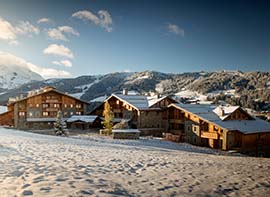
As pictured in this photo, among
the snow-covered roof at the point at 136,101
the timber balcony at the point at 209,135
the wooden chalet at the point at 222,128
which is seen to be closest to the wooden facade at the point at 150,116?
the snow-covered roof at the point at 136,101

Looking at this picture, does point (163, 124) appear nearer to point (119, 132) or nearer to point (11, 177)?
point (119, 132)

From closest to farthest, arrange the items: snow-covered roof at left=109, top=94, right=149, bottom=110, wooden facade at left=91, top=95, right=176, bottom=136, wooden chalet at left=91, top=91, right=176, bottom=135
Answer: wooden facade at left=91, top=95, right=176, bottom=136 < wooden chalet at left=91, top=91, right=176, bottom=135 < snow-covered roof at left=109, top=94, right=149, bottom=110

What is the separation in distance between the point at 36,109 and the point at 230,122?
40.7m

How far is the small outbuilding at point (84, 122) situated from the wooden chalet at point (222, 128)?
20109mm

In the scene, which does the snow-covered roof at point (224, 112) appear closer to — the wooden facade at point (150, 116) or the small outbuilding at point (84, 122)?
the wooden facade at point (150, 116)

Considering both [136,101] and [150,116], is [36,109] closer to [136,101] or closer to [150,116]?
[136,101]

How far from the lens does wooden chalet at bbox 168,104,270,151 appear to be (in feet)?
135

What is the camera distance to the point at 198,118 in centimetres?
4441

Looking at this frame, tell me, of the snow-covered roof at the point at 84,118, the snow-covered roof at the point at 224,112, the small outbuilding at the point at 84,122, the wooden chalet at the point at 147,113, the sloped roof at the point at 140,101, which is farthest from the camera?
the small outbuilding at the point at 84,122

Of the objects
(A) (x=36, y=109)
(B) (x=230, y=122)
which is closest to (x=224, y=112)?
(B) (x=230, y=122)

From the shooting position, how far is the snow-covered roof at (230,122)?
41469mm

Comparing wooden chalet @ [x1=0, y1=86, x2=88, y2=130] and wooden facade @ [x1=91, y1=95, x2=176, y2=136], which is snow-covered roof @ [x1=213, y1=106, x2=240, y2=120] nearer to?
wooden facade @ [x1=91, y1=95, x2=176, y2=136]

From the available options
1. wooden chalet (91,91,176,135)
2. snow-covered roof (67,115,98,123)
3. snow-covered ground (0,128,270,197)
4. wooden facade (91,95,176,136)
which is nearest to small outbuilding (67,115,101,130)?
snow-covered roof (67,115,98,123)

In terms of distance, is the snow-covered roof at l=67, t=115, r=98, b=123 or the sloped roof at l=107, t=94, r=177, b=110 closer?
the sloped roof at l=107, t=94, r=177, b=110
